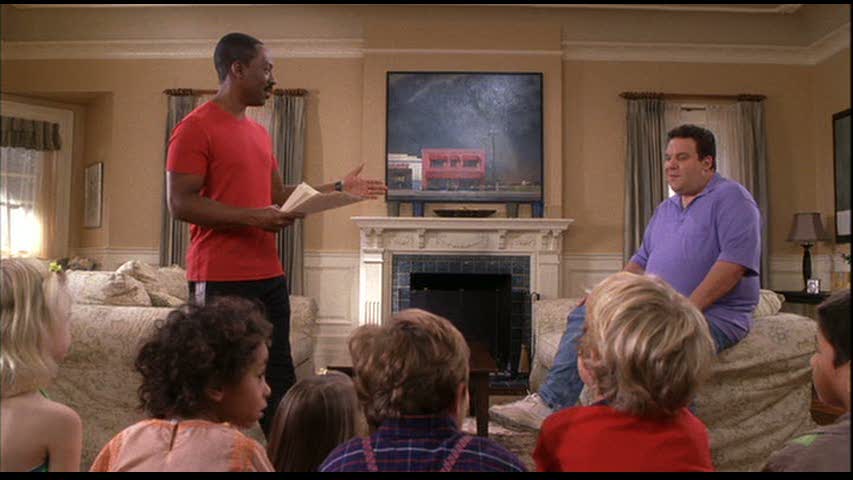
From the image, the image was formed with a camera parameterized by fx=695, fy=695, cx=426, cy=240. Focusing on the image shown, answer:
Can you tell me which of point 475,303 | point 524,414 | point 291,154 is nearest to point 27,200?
point 291,154

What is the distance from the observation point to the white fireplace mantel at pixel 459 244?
232 inches

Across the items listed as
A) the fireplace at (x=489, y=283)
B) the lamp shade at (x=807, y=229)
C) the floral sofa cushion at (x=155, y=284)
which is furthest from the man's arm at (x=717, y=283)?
the lamp shade at (x=807, y=229)

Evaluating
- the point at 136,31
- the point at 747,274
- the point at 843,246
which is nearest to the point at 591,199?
the point at 843,246

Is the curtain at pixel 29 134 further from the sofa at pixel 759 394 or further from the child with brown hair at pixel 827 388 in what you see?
the child with brown hair at pixel 827 388

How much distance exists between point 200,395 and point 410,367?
1.30ft

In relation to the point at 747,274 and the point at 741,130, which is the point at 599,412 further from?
the point at 741,130

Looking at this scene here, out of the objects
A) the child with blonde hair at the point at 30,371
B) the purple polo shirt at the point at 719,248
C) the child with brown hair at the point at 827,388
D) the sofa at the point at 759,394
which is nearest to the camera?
the child with brown hair at the point at 827,388

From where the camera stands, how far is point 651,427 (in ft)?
3.67

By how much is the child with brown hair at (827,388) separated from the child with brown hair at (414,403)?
0.36 metres

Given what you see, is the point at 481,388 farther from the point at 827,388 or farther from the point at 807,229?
the point at 807,229

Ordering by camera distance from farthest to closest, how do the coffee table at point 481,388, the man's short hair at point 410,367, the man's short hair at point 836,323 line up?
the coffee table at point 481,388 < the man's short hair at point 410,367 < the man's short hair at point 836,323

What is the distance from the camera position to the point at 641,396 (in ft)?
3.62

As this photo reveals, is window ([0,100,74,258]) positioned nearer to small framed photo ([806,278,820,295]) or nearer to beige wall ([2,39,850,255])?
beige wall ([2,39,850,255])

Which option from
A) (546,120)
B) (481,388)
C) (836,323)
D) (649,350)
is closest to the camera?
(836,323)
